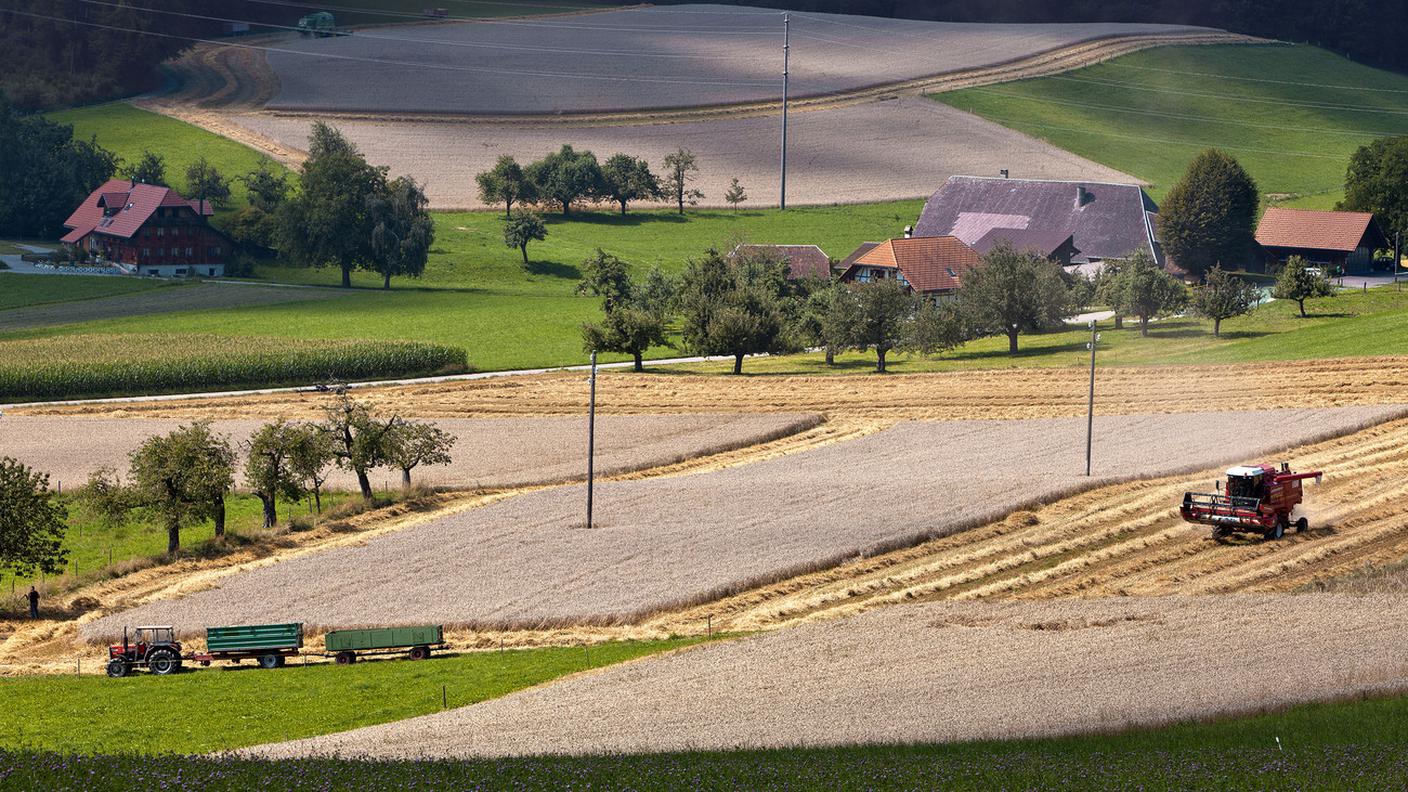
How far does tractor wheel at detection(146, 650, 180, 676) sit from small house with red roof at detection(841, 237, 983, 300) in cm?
9002

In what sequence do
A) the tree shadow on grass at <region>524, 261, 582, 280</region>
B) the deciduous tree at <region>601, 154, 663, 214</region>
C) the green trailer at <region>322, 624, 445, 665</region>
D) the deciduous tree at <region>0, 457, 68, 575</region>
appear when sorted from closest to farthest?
the green trailer at <region>322, 624, 445, 665</region> < the deciduous tree at <region>0, 457, 68, 575</region> < the tree shadow on grass at <region>524, 261, 582, 280</region> < the deciduous tree at <region>601, 154, 663, 214</region>

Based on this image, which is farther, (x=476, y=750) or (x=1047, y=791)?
(x=476, y=750)

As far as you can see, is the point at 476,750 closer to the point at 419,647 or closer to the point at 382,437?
the point at 419,647

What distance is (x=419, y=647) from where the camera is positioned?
52.6 meters

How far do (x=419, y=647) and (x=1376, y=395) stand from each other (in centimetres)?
5457

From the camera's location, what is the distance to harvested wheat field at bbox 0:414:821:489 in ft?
265

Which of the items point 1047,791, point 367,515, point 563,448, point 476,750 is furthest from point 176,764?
point 563,448

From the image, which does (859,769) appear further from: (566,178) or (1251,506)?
(566,178)

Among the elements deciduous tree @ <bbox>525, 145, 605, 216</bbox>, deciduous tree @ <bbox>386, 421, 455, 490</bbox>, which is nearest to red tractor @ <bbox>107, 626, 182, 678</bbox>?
deciduous tree @ <bbox>386, 421, 455, 490</bbox>

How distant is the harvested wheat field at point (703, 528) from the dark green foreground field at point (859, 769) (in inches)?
789

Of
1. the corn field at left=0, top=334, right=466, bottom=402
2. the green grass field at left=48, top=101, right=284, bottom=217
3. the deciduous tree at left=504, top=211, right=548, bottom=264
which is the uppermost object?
the green grass field at left=48, top=101, right=284, bottom=217

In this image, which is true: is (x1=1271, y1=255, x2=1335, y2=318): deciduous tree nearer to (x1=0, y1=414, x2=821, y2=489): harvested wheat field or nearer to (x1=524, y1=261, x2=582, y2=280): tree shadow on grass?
(x1=0, y1=414, x2=821, y2=489): harvested wheat field

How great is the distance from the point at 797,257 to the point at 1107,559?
89650 millimetres

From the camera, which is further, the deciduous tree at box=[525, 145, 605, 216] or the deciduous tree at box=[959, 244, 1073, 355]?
the deciduous tree at box=[525, 145, 605, 216]
